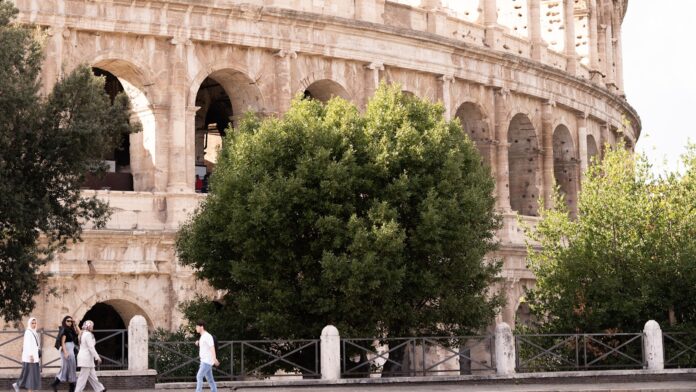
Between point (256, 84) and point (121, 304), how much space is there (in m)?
6.50

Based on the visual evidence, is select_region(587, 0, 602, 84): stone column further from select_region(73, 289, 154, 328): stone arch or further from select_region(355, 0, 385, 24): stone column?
select_region(73, 289, 154, 328): stone arch

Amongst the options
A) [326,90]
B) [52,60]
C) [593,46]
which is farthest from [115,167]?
[593,46]

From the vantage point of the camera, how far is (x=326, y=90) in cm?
3906

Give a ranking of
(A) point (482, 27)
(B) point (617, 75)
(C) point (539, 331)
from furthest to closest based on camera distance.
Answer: (B) point (617, 75), (A) point (482, 27), (C) point (539, 331)

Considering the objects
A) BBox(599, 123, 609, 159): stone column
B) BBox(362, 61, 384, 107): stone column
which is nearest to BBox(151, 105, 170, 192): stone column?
BBox(362, 61, 384, 107): stone column

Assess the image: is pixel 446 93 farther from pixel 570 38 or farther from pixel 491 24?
pixel 570 38

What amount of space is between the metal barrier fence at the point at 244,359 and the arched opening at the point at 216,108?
862cm

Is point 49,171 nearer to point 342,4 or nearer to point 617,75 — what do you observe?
point 342,4

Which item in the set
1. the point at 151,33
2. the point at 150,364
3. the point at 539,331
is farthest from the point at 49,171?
the point at 539,331

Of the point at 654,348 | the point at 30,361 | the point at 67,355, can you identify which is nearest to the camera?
the point at 30,361

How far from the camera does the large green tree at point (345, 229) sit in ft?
93.4

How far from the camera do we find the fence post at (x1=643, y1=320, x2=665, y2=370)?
2964cm

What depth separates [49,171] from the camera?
89.2 feet

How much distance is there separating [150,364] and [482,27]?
19.1 meters
